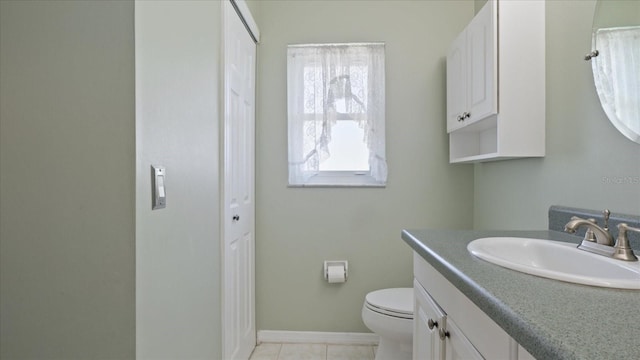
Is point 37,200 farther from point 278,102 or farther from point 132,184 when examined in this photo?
point 278,102

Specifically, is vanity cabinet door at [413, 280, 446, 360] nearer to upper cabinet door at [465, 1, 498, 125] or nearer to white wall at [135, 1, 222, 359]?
white wall at [135, 1, 222, 359]

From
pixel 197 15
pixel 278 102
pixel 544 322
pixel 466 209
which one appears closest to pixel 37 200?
pixel 197 15

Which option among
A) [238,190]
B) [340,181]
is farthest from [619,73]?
[238,190]

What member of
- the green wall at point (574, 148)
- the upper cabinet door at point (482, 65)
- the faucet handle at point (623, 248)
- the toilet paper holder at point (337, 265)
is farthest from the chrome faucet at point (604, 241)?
the toilet paper holder at point (337, 265)

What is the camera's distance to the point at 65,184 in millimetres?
748

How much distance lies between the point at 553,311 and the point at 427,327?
61cm

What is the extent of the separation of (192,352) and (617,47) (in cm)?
178

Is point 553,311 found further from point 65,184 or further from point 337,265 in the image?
point 337,265

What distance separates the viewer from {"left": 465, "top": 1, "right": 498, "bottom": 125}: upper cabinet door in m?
1.44

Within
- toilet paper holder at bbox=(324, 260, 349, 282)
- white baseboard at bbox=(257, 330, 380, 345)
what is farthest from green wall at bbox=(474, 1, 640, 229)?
white baseboard at bbox=(257, 330, 380, 345)

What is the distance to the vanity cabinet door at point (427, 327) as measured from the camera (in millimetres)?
933

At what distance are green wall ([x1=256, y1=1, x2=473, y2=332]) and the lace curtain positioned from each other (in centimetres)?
102

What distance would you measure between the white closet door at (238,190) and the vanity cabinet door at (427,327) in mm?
867

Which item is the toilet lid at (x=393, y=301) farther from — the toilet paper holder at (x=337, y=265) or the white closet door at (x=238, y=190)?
the white closet door at (x=238, y=190)
